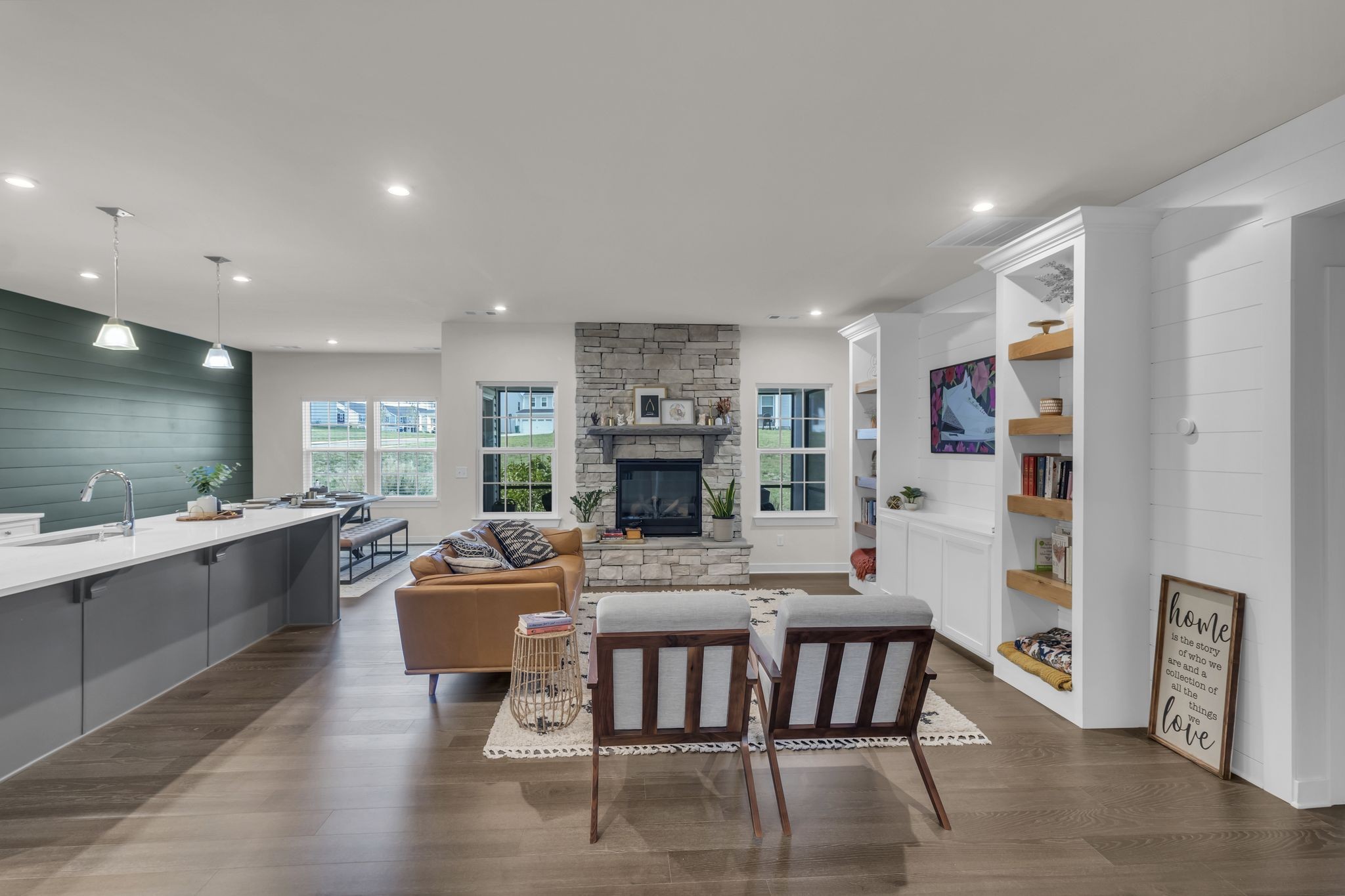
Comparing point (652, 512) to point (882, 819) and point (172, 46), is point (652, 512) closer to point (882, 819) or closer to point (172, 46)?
point (882, 819)


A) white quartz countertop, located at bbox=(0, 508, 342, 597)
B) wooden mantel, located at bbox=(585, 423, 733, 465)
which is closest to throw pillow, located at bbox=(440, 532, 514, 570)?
white quartz countertop, located at bbox=(0, 508, 342, 597)

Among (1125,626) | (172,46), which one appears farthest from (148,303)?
(1125,626)

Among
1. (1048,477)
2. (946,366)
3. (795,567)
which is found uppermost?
(946,366)

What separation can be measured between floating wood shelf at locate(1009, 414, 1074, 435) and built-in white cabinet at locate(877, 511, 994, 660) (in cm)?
76

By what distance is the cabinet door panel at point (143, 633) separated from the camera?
9.90 ft

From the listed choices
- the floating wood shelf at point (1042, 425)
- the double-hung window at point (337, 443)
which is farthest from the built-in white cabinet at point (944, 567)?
the double-hung window at point (337, 443)

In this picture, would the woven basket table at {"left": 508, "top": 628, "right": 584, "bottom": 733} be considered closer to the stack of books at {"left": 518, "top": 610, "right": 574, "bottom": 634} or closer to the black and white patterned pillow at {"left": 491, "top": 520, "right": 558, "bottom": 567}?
the stack of books at {"left": 518, "top": 610, "right": 574, "bottom": 634}

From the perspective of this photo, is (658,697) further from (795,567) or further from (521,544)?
(795,567)

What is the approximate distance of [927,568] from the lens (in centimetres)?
463

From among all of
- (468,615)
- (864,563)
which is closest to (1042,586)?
(864,563)

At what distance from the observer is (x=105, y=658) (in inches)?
121

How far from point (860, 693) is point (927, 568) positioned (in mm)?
2570

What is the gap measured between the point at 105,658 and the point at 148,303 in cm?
379

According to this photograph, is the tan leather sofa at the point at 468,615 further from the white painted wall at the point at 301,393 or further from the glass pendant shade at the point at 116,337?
the white painted wall at the point at 301,393
